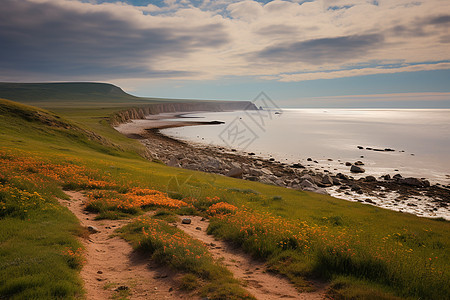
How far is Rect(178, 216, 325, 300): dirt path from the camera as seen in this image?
27.0 feet

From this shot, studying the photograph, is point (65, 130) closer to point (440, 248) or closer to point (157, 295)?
point (157, 295)

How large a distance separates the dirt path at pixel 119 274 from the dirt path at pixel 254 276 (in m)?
2.22

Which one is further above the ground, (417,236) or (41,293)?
(41,293)

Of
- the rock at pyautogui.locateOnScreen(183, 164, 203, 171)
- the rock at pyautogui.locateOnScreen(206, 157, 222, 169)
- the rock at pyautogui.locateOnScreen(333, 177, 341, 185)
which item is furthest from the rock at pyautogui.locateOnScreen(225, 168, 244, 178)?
the rock at pyautogui.locateOnScreen(333, 177, 341, 185)

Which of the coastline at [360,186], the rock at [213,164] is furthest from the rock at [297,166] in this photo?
the rock at [213,164]

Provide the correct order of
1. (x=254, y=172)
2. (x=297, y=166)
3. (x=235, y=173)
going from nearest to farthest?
(x=235, y=173) < (x=254, y=172) < (x=297, y=166)

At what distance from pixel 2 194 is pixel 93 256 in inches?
237

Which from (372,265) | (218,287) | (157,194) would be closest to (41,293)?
(218,287)

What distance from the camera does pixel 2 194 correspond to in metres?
12.5

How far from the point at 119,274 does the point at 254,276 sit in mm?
4643

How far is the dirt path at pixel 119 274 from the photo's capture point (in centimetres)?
796

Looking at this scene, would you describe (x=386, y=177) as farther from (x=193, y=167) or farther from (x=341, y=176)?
(x=193, y=167)

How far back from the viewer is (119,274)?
30.3 feet

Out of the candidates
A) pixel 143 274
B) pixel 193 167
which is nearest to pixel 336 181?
pixel 193 167
